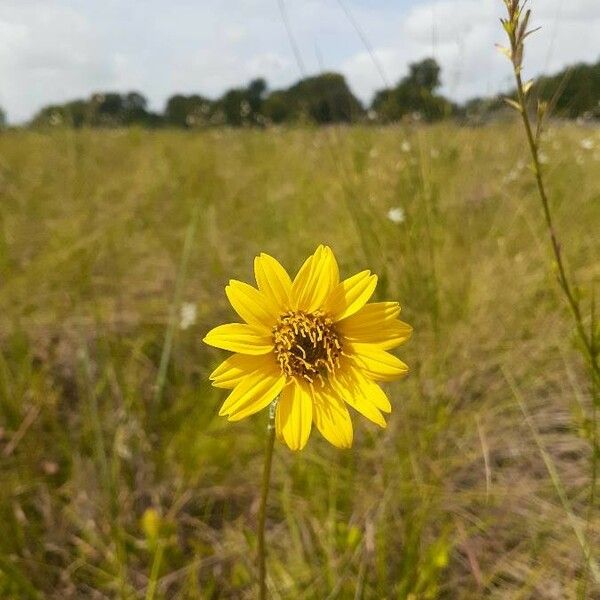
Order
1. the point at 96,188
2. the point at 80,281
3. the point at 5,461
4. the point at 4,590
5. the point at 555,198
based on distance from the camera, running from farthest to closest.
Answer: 1. the point at 96,188
2. the point at 555,198
3. the point at 80,281
4. the point at 5,461
5. the point at 4,590

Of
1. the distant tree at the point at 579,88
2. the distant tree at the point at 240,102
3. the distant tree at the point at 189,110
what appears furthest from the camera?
the distant tree at the point at 240,102

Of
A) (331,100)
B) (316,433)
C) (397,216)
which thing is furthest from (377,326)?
(331,100)

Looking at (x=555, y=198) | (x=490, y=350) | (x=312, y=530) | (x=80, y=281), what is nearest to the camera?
(x=312, y=530)

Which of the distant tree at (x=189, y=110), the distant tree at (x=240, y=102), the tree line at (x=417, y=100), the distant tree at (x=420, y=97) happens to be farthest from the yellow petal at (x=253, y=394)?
the distant tree at (x=240, y=102)

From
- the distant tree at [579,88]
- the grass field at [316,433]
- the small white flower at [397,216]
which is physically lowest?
the grass field at [316,433]

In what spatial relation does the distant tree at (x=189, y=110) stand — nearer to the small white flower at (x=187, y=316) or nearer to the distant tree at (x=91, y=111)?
the distant tree at (x=91, y=111)

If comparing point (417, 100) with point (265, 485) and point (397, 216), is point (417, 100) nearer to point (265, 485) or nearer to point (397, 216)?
point (397, 216)

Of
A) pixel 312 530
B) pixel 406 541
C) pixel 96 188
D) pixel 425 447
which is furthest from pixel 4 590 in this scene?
pixel 96 188

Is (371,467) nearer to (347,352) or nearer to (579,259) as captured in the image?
(347,352)
